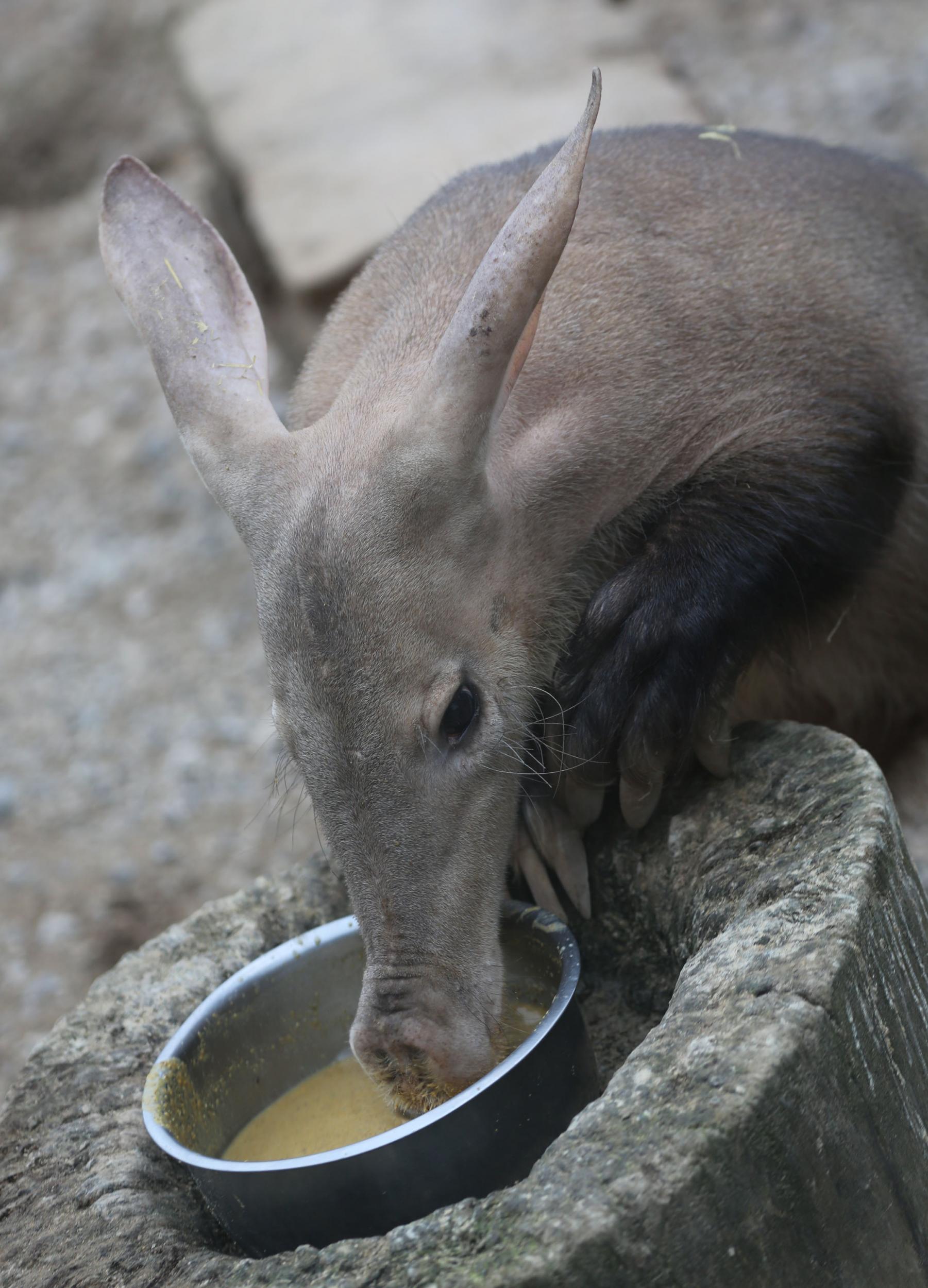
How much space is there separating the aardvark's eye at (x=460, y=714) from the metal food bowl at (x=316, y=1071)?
0.39 metres

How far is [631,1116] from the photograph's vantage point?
1.75 meters

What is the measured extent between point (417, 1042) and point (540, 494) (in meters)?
1.01

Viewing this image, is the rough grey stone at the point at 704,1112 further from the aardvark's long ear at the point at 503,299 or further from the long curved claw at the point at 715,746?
the aardvark's long ear at the point at 503,299

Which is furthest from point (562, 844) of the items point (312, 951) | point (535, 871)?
point (312, 951)

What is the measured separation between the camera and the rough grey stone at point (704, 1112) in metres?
1.66

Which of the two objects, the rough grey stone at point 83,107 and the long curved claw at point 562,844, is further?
the rough grey stone at point 83,107

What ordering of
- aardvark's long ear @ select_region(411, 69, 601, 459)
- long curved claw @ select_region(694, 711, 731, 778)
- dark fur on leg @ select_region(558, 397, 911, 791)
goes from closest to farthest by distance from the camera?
aardvark's long ear @ select_region(411, 69, 601, 459) < long curved claw @ select_region(694, 711, 731, 778) < dark fur on leg @ select_region(558, 397, 911, 791)

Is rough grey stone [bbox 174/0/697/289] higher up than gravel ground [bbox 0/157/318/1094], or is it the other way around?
rough grey stone [bbox 174/0/697/289]

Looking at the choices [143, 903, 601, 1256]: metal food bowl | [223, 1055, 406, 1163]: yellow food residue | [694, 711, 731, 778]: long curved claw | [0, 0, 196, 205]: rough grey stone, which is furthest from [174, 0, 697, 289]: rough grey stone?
[223, 1055, 406, 1163]: yellow food residue

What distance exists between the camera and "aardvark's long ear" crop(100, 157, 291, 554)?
2.63 m

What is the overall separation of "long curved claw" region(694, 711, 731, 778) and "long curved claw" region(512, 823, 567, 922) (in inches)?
15.9

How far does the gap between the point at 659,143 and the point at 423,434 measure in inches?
56.2

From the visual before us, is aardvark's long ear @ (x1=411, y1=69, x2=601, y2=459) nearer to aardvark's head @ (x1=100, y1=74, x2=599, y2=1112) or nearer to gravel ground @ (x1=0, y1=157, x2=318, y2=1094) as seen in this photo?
aardvark's head @ (x1=100, y1=74, x2=599, y2=1112)

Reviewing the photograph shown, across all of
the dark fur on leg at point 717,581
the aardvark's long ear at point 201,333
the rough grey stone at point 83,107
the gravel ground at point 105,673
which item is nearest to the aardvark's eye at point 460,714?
the dark fur on leg at point 717,581
